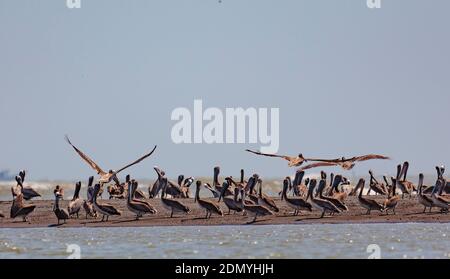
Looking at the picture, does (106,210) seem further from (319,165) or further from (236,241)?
(236,241)

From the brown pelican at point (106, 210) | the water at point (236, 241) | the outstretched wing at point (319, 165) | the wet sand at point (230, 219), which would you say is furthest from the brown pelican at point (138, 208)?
the outstretched wing at point (319, 165)

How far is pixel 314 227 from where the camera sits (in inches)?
1219

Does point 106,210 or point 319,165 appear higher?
point 319,165

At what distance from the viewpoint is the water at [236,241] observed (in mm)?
25875

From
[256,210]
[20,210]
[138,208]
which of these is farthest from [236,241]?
[20,210]

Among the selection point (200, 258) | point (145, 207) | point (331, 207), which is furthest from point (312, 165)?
point (200, 258)

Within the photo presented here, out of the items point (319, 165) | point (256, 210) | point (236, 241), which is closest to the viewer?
point (236, 241)

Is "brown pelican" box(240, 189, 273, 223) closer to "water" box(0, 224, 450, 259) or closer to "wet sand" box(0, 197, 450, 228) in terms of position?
"wet sand" box(0, 197, 450, 228)

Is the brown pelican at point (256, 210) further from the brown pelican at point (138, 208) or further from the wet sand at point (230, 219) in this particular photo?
the brown pelican at point (138, 208)

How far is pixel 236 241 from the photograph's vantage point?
28.0 meters

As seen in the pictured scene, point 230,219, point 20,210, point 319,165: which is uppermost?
point 319,165

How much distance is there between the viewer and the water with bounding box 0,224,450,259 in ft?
84.9

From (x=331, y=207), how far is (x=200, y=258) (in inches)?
322
